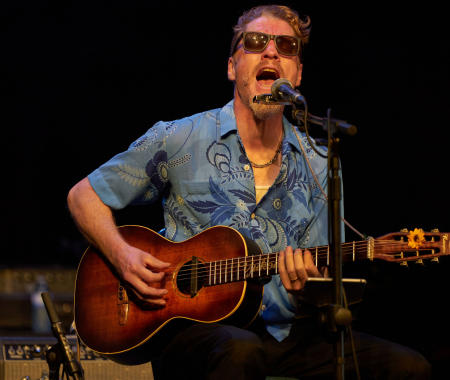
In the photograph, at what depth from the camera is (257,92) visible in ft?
9.47

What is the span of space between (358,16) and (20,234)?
338 centimetres

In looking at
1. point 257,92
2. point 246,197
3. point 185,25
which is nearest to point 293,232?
point 246,197

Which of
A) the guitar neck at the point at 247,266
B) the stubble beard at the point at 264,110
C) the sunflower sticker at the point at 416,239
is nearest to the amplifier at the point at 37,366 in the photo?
the guitar neck at the point at 247,266

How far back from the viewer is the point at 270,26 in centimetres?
296

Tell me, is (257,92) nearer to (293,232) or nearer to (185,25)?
(293,232)

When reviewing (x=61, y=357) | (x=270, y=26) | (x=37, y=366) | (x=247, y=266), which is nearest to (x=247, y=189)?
(x=247, y=266)

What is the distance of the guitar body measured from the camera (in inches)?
92.4

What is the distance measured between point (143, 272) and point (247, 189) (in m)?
0.72

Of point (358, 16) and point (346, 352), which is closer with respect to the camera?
point (346, 352)

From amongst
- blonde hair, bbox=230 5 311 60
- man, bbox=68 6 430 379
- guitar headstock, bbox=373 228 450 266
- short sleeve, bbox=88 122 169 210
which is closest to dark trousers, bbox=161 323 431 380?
man, bbox=68 6 430 379

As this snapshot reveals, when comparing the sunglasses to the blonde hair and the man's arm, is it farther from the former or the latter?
the man's arm

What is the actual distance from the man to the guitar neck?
181mm

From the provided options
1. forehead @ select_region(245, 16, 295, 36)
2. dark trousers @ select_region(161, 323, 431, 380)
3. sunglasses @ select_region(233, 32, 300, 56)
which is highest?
forehead @ select_region(245, 16, 295, 36)

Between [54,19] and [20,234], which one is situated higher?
[54,19]
